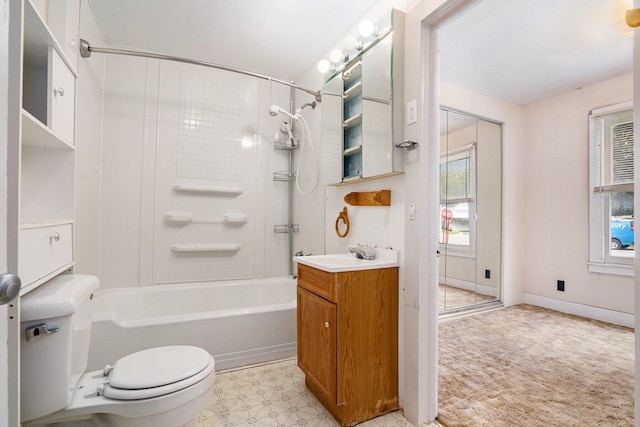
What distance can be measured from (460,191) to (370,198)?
7.51 ft

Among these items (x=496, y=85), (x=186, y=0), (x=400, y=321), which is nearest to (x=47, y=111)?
(x=186, y=0)

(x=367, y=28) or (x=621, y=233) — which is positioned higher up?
(x=367, y=28)

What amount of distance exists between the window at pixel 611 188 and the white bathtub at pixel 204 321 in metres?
3.13

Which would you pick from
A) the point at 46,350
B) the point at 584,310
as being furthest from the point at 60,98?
the point at 584,310

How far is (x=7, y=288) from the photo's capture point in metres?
0.53

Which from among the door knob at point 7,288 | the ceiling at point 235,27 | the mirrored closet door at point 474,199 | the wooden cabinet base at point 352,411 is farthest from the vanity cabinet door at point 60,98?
the mirrored closet door at point 474,199

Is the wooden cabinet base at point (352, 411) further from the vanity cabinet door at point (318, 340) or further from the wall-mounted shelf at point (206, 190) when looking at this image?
the wall-mounted shelf at point (206, 190)

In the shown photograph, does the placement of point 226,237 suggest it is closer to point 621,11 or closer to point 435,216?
point 435,216

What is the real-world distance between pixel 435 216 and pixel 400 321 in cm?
61

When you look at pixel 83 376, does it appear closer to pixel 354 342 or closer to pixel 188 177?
pixel 354 342

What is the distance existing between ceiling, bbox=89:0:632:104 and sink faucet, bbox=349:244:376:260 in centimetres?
151

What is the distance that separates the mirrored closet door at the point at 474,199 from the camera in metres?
3.56

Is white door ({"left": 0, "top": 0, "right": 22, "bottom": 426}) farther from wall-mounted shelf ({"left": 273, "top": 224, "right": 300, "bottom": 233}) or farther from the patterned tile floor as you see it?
wall-mounted shelf ({"left": 273, "top": 224, "right": 300, "bottom": 233})

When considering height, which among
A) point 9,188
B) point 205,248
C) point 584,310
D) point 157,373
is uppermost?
point 9,188
